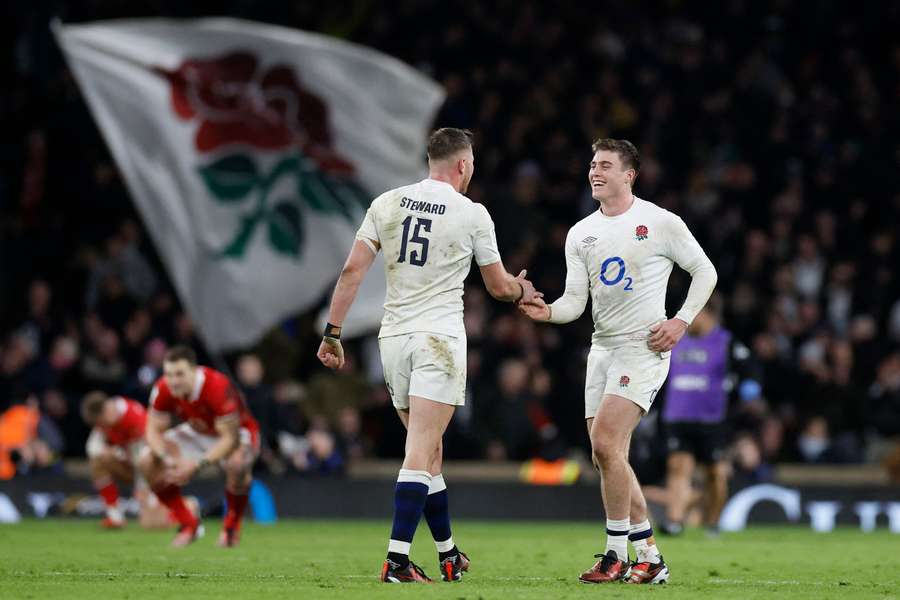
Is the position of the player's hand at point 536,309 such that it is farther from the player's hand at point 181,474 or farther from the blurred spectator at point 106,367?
the blurred spectator at point 106,367

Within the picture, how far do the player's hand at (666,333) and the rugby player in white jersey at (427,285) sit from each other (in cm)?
84

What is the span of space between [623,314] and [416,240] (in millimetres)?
1326

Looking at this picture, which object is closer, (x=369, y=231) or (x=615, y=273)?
(x=369, y=231)

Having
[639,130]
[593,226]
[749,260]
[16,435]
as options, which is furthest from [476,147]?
[593,226]

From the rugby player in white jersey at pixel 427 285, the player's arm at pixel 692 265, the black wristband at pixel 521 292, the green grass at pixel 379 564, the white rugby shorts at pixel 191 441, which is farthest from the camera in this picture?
the white rugby shorts at pixel 191 441

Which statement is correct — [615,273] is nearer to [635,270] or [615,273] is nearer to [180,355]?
[635,270]

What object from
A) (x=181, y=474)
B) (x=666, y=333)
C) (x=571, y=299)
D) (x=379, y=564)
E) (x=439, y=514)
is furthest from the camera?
(x=181, y=474)

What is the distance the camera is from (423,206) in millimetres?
9414

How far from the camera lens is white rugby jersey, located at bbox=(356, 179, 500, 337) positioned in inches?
370

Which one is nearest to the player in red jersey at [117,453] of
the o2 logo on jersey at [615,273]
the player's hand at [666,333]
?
the o2 logo on jersey at [615,273]

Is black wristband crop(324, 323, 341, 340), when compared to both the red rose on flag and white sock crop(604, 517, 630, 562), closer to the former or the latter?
white sock crop(604, 517, 630, 562)

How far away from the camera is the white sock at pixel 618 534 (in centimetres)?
958

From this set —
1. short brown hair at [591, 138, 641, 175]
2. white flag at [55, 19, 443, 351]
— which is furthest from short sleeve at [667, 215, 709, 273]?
white flag at [55, 19, 443, 351]

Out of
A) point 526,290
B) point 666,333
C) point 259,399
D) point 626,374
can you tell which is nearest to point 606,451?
point 626,374
